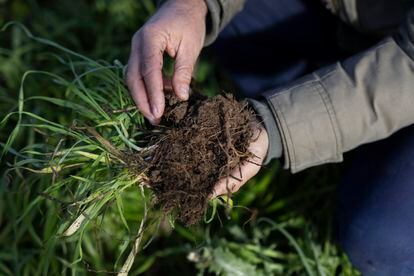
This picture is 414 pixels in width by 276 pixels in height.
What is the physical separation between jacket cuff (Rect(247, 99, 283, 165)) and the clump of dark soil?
0.15 ft

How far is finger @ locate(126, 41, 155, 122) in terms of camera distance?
43.0 inches

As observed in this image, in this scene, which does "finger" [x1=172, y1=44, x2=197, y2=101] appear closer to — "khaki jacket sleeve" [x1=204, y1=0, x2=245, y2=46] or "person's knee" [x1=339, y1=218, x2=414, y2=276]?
"khaki jacket sleeve" [x1=204, y1=0, x2=245, y2=46]

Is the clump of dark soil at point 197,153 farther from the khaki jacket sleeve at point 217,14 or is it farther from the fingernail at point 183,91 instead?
the khaki jacket sleeve at point 217,14

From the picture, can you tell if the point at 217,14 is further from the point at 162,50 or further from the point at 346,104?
the point at 346,104

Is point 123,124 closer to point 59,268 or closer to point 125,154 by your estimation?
point 125,154

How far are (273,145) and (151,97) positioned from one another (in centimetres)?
28

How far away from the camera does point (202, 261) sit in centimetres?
133

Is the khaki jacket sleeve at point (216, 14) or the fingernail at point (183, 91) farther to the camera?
the khaki jacket sleeve at point (216, 14)

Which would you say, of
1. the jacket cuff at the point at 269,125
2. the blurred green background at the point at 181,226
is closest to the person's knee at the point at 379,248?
the blurred green background at the point at 181,226

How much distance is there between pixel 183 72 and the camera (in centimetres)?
110

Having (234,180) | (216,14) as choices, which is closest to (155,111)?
(234,180)

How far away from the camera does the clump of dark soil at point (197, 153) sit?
3.34 feet

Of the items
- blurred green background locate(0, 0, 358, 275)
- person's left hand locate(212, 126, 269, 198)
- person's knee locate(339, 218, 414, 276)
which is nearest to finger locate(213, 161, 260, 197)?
person's left hand locate(212, 126, 269, 198)

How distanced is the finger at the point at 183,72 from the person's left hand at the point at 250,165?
0.57 feet
